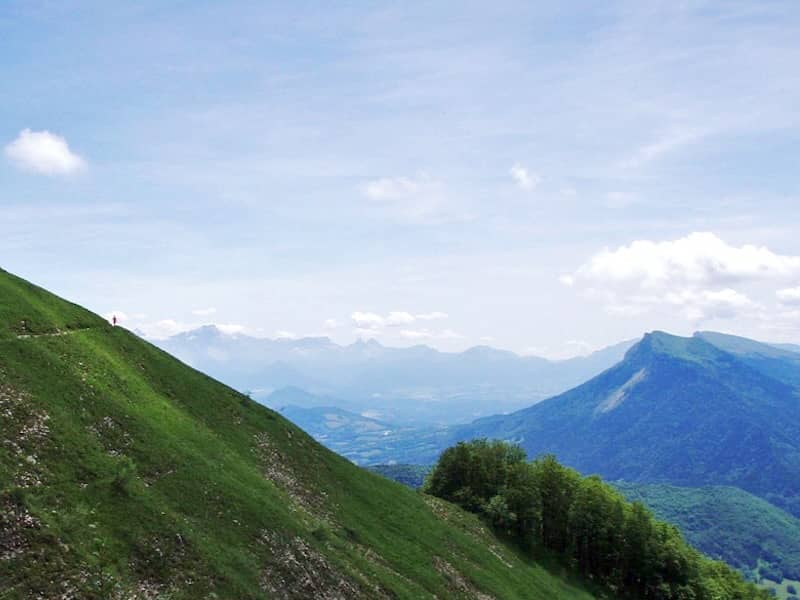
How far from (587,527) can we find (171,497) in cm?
7674

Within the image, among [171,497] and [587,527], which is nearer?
[171,497]

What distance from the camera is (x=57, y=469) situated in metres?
38.3

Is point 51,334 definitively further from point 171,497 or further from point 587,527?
point 587,527

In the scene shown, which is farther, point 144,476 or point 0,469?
point 144,476

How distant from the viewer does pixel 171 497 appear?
43469mm

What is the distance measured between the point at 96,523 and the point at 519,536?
71042 millimetres

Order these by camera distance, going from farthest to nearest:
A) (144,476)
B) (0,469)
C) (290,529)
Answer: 1. (290,529)
2. (144,476)
3. (0,469)

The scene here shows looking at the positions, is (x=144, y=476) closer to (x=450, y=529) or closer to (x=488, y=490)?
(x=450, y=529)

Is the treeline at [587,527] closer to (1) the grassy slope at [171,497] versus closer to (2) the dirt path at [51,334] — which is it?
(1) the grassy slope at [171,497]

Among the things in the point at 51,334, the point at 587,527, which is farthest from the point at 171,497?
the point at 587,527

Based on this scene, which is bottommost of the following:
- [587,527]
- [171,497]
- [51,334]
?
[587,527]

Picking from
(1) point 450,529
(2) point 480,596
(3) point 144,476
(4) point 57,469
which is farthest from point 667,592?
(4) point 57,469

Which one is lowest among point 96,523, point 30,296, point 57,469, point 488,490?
point 488,490

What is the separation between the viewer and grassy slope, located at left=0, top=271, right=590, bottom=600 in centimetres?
3419
